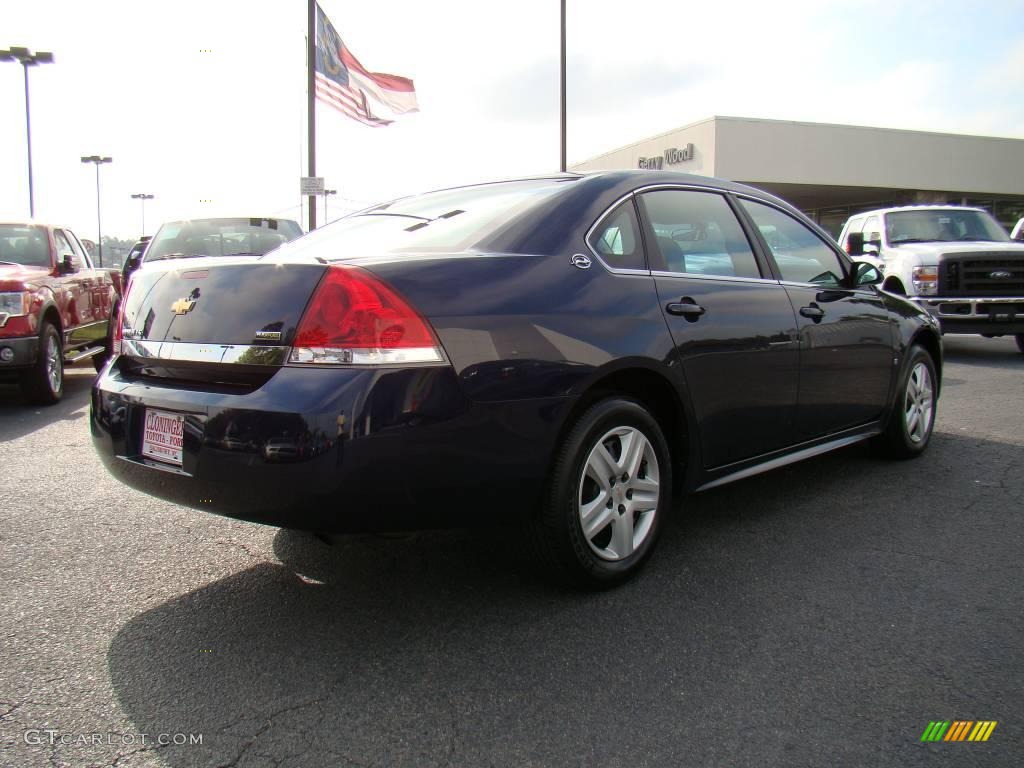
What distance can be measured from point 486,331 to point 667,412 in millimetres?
1096

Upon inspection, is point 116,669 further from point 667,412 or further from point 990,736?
point 990,736

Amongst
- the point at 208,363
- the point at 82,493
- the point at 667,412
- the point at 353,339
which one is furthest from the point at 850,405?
the point at 82,493

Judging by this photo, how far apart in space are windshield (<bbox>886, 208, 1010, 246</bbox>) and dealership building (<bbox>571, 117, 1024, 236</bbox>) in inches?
889

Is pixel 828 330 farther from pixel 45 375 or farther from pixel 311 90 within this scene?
pixel 311 90

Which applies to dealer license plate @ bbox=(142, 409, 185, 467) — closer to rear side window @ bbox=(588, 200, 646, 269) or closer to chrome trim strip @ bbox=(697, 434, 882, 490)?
rear side window @ bbox=(588, 200, 646, 269)

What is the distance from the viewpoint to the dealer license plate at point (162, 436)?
109 inches

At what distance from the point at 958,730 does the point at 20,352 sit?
7.27 meters

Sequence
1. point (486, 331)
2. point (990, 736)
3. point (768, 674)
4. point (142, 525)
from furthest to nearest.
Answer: point (142, 525), point (486, 331), point (768, 674), point (990, 736)

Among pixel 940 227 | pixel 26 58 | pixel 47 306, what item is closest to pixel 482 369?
pixel 47 306

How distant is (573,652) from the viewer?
2701 millimetres

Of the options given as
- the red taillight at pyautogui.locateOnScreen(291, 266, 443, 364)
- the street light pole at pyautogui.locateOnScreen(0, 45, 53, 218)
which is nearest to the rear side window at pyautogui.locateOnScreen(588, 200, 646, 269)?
the red taillight at pyautogui.locateOnScreen(291, 266, 443, 364)

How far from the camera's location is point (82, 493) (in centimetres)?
452

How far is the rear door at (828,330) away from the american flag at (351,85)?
1336cm

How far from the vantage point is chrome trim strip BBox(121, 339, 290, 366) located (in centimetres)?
264
